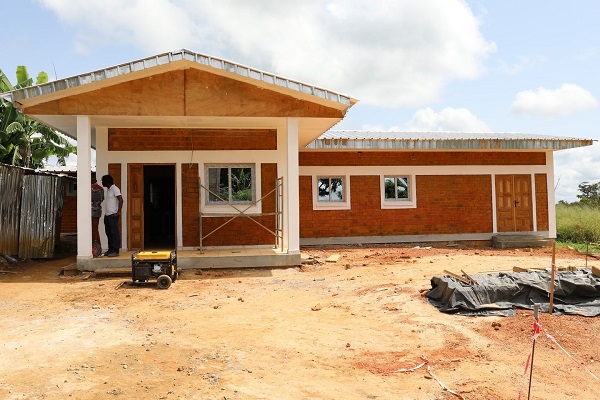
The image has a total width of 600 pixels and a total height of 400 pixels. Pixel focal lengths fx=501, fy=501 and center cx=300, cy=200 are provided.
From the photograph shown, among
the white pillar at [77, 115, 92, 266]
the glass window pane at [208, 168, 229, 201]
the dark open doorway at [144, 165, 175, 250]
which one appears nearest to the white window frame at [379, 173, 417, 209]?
the glass window pane at [208, 168, 229, 201]

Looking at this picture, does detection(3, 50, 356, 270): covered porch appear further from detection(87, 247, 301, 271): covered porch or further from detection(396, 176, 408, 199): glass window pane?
detection(396, 176, 408, 199): glass window pane

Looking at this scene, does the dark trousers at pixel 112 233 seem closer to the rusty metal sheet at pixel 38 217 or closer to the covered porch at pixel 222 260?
the covered porch at pixel 222 260

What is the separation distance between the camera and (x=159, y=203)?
63.5ft

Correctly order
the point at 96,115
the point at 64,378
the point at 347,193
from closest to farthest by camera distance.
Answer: the point at 64,378
the point at 96,115
the point at 347,193

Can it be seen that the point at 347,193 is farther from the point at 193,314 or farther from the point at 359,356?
the point at 359,356

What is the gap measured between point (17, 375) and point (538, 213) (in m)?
15.8

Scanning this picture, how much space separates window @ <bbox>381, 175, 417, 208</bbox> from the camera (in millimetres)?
15578

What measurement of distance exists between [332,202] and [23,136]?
436 inches

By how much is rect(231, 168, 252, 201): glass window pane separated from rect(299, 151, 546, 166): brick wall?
3149 mm

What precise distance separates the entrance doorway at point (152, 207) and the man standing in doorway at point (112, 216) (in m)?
1.09

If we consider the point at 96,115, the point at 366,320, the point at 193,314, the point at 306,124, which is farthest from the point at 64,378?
the point at 306,124

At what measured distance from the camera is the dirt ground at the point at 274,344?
4.44 metres

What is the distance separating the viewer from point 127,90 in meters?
10.3

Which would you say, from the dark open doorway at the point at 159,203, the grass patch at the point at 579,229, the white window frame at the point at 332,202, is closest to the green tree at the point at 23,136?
the dark open doorway at the point at 159,203
